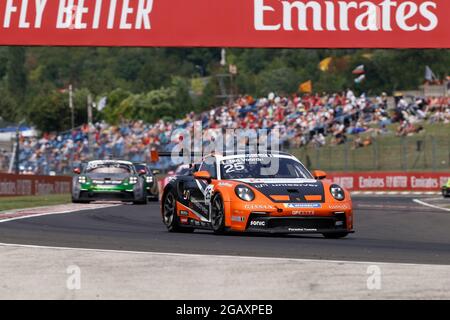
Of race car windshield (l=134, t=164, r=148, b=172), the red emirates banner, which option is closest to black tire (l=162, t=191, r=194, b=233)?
the red emirates banner

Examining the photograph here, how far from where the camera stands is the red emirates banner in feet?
68.7

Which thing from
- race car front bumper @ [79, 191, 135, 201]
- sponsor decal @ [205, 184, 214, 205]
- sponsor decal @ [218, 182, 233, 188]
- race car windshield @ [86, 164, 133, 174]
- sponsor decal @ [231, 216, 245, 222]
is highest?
race car windshield @ [86, 164, 133, 174]

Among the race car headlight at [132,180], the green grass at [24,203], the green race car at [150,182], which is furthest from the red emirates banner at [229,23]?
the green race car at [150,182]

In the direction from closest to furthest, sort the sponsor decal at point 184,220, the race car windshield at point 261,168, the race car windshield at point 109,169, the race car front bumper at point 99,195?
the race car windshield at point 261,168 < the sponsor decal at point 184,220 < the race car front bumper at point 99,195 < the race car windshield at point 109,169

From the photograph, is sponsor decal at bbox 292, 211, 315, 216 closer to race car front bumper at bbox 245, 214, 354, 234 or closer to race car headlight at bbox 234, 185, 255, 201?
race car front bumper at bbox 245, 214, 354, 234

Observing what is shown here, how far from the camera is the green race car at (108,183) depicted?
26.2 metres

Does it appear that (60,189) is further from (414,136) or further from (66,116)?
(66,116)

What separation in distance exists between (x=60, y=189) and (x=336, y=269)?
34.6 metres

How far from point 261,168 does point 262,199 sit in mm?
1157

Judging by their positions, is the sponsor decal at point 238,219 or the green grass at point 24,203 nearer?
the sponsor decal at point 238,219

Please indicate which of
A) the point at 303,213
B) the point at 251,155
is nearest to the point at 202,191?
the point at 251,155

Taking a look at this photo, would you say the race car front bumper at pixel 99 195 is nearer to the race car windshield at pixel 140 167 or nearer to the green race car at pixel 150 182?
the green race car at pixel 150 182

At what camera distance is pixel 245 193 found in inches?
541

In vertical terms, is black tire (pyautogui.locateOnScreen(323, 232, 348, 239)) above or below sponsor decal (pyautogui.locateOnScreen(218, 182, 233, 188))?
below
